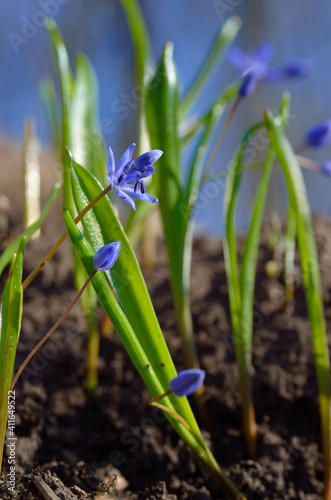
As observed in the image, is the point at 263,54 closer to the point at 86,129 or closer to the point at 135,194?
the point at 86,129

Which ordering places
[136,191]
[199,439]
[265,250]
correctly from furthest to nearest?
[265,250], [199,439], [136,191]

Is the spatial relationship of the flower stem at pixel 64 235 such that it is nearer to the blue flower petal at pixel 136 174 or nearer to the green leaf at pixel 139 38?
the blue flower petal at pixel 136 174

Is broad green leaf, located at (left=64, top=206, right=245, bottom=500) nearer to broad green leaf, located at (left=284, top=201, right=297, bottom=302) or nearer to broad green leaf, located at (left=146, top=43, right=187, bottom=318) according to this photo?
broad green leaf, located at (left=146, top=43, right=187, bottom=318)

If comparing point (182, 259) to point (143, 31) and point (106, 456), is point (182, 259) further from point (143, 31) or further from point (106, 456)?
point (143, 31)

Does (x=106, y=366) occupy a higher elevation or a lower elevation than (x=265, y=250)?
lower

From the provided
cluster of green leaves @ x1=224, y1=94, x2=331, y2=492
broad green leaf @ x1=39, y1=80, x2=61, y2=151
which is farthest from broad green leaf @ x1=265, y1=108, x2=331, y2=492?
broad green leaf @ x1=39, y1=80, x2=61, y2=151

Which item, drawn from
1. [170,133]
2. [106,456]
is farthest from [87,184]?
[106,456]
